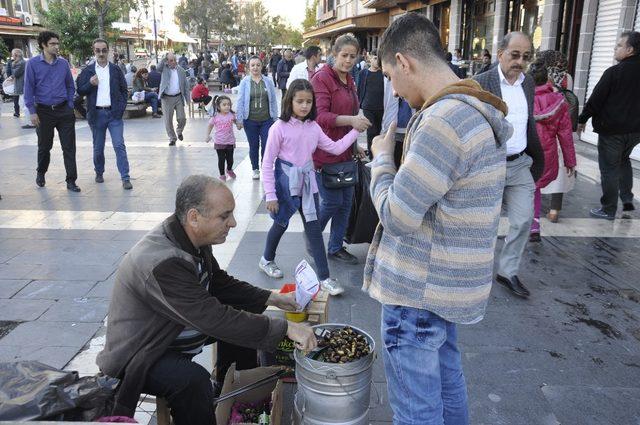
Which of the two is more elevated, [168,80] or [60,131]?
[168,80]

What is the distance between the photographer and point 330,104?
430 cm

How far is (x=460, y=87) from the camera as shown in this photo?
5.53ft

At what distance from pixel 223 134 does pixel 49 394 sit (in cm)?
618

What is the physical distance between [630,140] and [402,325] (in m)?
5.29

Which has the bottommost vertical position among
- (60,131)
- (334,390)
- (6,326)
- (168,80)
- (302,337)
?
(6,326)

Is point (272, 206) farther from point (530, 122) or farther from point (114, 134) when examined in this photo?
point (114, 134)

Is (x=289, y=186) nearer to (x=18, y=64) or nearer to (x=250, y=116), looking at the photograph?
(x=250, y=116)

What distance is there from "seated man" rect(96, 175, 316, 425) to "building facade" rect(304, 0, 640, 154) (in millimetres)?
8753

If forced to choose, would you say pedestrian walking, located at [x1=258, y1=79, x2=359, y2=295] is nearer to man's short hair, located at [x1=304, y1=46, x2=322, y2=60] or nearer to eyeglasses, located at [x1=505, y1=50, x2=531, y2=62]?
eyeglasses, located at [x1=505, y1=50, x2=531, y2=62]

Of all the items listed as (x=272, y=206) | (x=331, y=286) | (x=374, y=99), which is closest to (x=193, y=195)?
(x=272, y=206)

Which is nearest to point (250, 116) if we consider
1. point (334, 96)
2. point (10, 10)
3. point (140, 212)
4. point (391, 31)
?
point (140, 212)

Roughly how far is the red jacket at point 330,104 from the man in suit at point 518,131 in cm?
109

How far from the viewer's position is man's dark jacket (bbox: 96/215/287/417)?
6.91ft

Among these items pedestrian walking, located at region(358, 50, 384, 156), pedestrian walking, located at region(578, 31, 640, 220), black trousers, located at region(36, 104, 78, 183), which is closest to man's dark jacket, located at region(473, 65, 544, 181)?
pedestrian walking, located at region(578, 31, 640, 220)
